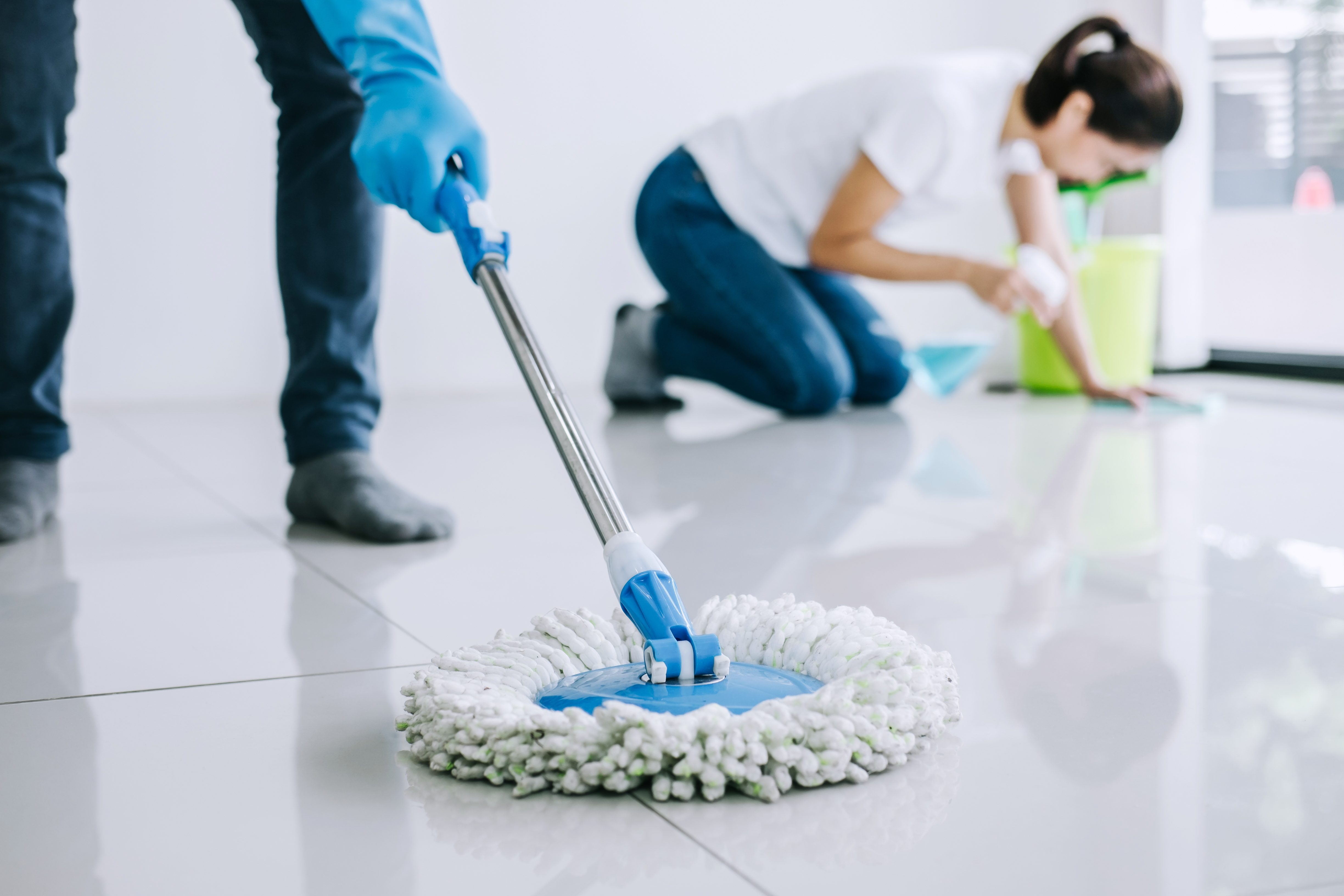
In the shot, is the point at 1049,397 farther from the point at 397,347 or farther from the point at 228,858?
the point at 228,858

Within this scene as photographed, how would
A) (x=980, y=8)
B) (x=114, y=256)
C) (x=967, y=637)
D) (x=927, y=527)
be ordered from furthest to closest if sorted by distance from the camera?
(x=980, y=8) → (x=114, y=256) → (x=927, y=527) → (x=967, y=637)

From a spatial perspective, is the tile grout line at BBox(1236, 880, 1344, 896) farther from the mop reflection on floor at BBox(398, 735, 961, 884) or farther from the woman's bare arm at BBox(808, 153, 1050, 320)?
the woman's bare arm at BBox(808, 153, 1050, 320)

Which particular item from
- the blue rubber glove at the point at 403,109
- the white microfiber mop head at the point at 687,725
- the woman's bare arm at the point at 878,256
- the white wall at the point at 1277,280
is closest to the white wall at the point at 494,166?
the white wall at the point at 1277,280

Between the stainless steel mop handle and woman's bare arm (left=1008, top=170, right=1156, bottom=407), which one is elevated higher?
the stainless steel mop handle

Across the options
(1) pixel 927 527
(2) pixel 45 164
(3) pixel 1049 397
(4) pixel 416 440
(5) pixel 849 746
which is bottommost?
(3) pixel 1049 397

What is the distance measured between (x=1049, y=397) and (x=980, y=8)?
1129 mm

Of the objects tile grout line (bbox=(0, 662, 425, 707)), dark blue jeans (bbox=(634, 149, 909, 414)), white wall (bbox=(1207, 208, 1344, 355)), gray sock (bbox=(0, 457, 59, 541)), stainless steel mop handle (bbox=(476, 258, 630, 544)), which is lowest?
white wall (bbox=(1207, 208, 1344, 355))

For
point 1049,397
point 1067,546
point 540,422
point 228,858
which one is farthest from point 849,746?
point 1049,397

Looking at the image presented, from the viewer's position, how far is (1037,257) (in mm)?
2070

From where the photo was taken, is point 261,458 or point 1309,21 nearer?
point 261,458

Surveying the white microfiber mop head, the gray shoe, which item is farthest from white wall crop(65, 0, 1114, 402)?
the white microfiber mop head

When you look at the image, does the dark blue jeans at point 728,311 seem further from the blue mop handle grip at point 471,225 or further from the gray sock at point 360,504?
the blue mop handle grip at point 471,225

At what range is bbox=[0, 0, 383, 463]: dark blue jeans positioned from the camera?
3.93ft

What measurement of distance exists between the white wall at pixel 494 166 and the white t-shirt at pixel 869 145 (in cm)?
56
